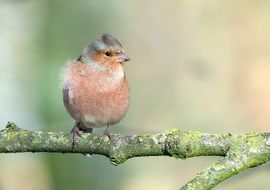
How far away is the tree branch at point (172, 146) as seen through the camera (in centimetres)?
365

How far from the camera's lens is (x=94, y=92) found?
514cm

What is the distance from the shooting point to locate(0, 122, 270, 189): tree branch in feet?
12.0

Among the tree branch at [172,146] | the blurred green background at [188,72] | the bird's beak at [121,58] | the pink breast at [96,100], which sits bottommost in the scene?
the tree branch at [172,146]

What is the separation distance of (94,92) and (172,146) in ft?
4.44

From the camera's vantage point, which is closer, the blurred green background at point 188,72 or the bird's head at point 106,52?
the bird's head at point 106,52

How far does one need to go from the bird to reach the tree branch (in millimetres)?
665

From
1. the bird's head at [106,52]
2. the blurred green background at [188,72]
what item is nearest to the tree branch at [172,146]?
the bird's head at [106,52]

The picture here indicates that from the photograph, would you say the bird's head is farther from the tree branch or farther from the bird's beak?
the tree branch

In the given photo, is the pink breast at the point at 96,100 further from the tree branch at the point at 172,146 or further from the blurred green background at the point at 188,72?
the blurred green background at the point at 188,72

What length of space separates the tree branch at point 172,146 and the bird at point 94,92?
665mm

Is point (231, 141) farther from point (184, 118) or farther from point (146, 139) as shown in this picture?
point (184, 118)

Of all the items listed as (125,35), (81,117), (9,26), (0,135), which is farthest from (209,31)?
(9,26)

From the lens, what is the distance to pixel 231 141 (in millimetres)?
3789

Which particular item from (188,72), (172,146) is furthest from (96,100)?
(188,72)
